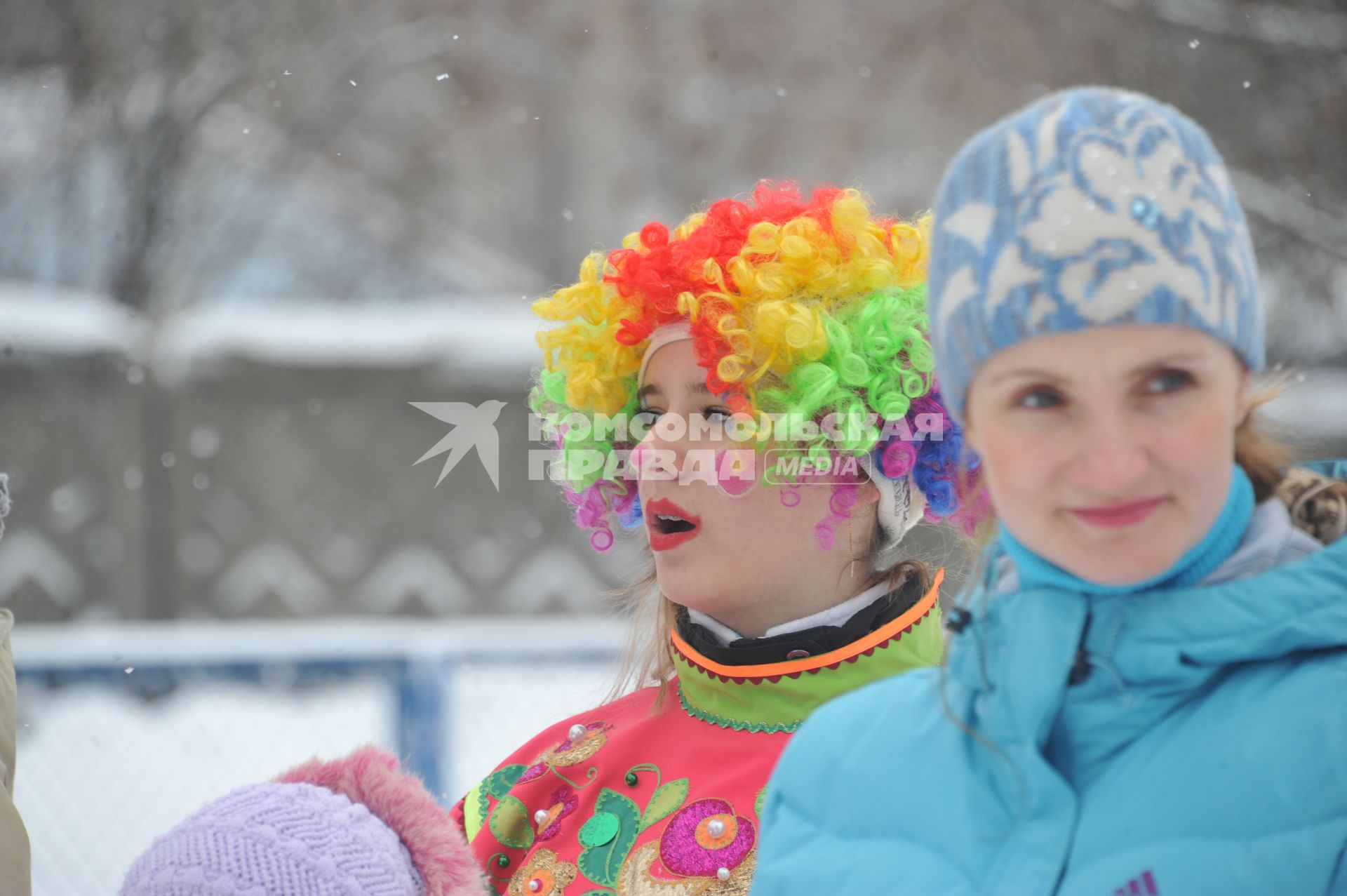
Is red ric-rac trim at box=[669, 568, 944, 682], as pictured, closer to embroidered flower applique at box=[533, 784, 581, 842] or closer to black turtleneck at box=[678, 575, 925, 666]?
black turtleneck at box=[678, 575, 925, 666]

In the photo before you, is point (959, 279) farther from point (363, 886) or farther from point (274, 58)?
point (274, 58)

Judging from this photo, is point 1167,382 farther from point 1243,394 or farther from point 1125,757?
point 1125,757

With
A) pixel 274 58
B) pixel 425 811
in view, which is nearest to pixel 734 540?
pixel 425 811

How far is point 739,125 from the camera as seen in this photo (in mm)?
7715

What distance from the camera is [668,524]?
1984 mm

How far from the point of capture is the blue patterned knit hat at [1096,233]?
1.04m

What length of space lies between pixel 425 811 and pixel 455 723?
2.14 meters

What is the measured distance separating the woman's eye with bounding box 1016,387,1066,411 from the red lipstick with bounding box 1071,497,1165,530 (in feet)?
0.30

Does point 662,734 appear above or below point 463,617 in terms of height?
above

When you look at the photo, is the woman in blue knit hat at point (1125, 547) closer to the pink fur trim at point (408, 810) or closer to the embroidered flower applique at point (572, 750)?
the pink fur trim at point (408, 810)

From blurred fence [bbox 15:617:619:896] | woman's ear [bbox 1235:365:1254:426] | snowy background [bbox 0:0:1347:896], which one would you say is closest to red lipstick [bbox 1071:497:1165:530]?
woman's ear [bbox 1235:365:1254:426]

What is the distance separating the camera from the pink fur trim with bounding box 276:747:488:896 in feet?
5.36

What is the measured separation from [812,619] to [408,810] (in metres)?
0.63

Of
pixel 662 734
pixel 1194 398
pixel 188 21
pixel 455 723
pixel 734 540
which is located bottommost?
pixel 455 723
